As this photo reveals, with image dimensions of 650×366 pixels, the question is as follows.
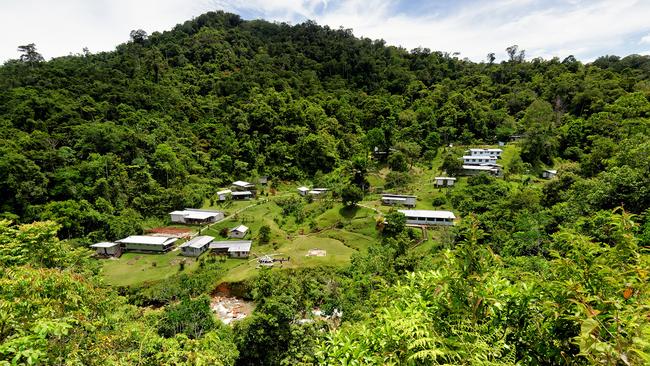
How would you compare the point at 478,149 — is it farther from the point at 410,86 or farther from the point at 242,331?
the point at 242,331

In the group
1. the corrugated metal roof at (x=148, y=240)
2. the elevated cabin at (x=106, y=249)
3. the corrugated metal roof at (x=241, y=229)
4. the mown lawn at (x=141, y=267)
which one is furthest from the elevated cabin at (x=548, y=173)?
the elevated cabin at (x=106, y=249)

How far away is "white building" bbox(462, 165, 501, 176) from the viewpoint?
141 ft

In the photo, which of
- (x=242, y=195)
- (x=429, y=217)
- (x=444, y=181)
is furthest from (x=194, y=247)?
(x=444, y=181)

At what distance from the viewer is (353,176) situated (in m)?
44.8

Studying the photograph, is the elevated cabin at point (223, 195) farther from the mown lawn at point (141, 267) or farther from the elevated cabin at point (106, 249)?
the elevated cabin at point (106, 249)

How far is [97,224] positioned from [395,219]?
32.6m

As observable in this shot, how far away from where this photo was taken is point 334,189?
43250 mm

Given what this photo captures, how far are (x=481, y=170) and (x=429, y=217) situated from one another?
15775 millimetres

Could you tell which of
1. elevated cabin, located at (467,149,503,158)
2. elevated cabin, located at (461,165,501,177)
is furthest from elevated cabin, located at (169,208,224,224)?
elevated cabin, located at (467,149,503,158)

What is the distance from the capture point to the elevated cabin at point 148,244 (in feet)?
103

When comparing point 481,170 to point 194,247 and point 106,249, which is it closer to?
point 194,247

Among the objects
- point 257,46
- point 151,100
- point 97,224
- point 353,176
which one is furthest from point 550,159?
point 257,46

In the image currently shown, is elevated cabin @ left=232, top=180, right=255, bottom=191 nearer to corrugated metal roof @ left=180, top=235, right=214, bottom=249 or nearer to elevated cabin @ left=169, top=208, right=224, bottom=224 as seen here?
elevated cabin @ left=169, top=208, right=224, bottom=224

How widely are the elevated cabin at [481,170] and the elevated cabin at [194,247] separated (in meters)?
35.8
